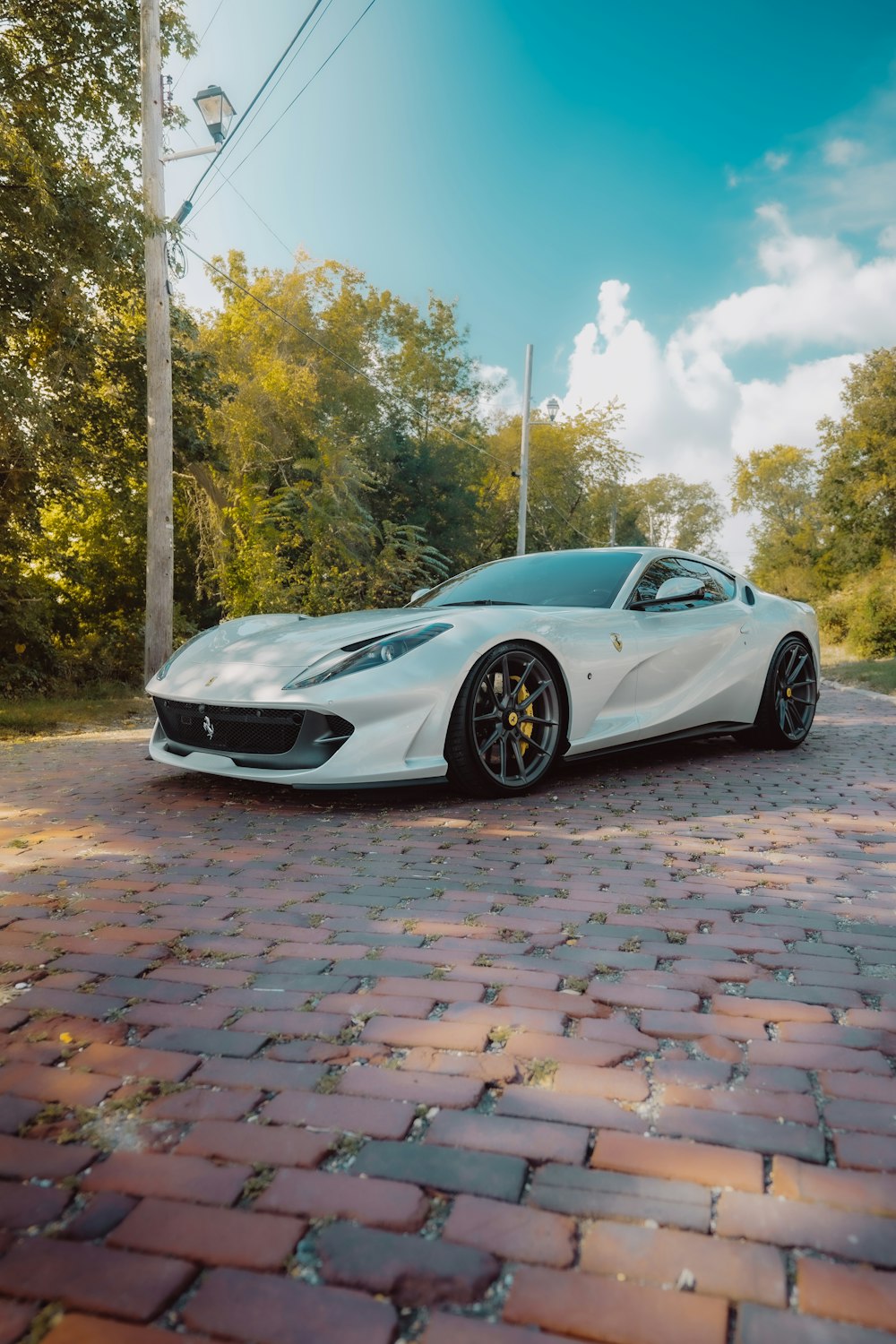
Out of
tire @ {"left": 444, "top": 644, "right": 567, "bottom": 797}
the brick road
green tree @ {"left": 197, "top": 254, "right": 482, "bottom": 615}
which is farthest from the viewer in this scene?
green tree @ {"left": 197, "top": 254, "right": 482, "bottom": 615}

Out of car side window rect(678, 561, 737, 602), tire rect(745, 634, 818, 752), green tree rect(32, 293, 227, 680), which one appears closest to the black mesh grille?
car side window rect(678, 561, 737, 602)

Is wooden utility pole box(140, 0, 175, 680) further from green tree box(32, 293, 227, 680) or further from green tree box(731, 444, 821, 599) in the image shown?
green tree box(731, 444, 821, 599)

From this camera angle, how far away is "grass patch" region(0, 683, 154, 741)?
28.3ft

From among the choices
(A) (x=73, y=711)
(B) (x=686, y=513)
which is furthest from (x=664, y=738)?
(B) (x=686, y=513)

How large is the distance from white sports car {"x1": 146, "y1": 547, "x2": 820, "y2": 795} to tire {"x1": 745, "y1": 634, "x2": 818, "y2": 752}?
0.02m

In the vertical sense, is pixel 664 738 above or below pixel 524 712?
below

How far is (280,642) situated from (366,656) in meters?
0.62

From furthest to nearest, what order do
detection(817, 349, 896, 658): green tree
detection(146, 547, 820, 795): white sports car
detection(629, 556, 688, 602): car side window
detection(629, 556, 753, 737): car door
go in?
1. detection(817, 349, 896, 658): green tree
2. detection(629, 556, 688, 602): car side window
3. detection(629, 556, 753, 737): car door
4. detection(146, 547, 820, 795): white sports car

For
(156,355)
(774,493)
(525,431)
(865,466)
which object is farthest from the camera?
(774,493)

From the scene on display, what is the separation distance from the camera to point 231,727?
424 centimetres

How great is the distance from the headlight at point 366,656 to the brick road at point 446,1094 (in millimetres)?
845

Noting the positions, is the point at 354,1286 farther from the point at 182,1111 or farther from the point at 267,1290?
the point at 182,1111

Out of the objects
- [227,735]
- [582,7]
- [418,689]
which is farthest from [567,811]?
[582,7]

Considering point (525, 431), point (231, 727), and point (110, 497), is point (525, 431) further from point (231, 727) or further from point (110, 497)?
point (231, 727)
